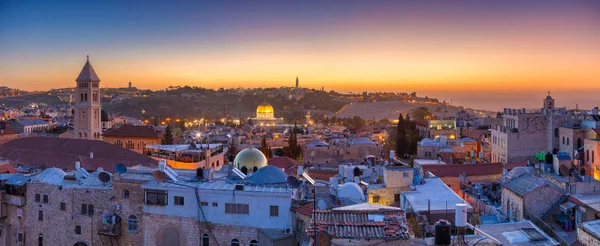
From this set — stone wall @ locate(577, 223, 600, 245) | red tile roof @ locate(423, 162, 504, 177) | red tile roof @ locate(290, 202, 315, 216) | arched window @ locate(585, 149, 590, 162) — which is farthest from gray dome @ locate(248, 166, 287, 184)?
arched window @ locate(585, 149, 590, 162)

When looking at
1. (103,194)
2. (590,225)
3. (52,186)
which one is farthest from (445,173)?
(52,186)

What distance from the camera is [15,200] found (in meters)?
17.4

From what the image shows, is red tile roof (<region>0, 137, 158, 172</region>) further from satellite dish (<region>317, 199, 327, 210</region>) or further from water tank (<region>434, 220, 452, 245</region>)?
water tank (<region>434, 220, 452, 245</region>)

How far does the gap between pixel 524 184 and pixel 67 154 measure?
21379 millimetres

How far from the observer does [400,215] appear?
28.2 ft

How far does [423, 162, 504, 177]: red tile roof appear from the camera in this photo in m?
21.3

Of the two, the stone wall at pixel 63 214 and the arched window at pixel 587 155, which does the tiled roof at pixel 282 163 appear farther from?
the arched window at pixel 587 155

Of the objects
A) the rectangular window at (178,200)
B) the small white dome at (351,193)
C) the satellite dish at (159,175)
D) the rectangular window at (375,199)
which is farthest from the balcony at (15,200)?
the rectangular window at (375,199)

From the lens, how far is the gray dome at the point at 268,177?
14750 millimetres

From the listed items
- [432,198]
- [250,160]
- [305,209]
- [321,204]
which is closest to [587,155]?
[432,198]

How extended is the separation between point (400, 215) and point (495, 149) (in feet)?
73.4

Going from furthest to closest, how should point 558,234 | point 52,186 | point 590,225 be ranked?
point 52,186, point 558,234, point 590,225

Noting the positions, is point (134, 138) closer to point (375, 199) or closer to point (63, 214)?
point (63, 214)

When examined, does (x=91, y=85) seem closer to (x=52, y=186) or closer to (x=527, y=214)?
(x=52, y=186)
